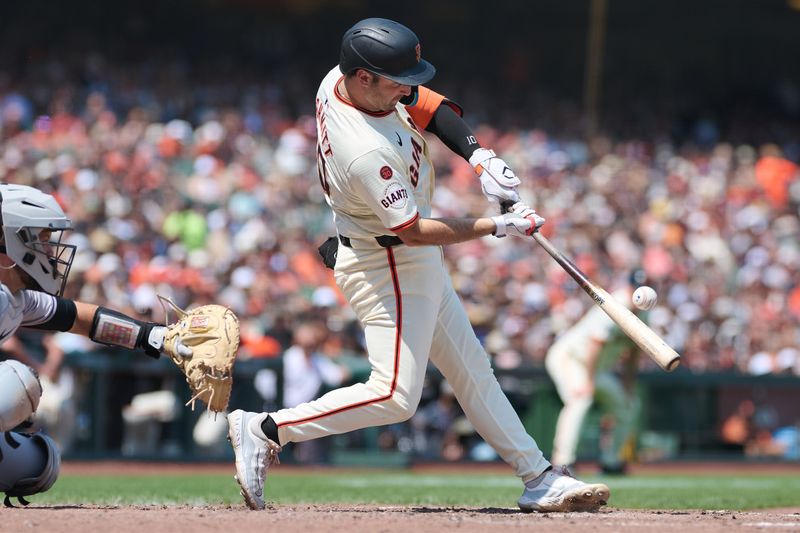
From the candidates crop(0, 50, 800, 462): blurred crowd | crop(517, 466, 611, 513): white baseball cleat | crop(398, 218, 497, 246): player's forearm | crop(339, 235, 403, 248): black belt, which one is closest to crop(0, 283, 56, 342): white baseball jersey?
crop(339, 235, 403, 248): black belt

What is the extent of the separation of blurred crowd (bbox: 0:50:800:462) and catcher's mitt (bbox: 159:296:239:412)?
550cm

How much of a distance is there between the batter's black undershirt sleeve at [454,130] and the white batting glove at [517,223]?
0.44 metres

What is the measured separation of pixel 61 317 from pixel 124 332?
25cm

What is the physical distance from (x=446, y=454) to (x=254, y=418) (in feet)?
21.5

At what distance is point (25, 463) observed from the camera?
4.90 meters

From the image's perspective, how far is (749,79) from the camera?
76.0ft

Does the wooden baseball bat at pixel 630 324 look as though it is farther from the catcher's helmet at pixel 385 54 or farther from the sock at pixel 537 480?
the catcher's helmet at pixel 385 54

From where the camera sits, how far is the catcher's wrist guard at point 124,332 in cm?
485

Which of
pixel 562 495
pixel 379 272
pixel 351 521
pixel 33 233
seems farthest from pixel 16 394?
pixel 562 495

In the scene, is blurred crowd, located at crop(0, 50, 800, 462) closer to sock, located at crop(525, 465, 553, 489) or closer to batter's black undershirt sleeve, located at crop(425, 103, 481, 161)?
batter's black undershirt sleeve, located at crop(425, 103, 481, 161)

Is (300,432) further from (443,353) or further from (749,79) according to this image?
(749,79)

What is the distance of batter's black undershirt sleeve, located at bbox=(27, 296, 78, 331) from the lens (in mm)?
4785

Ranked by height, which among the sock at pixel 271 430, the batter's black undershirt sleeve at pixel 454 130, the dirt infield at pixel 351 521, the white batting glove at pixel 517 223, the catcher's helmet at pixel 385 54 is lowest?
the dirt infield at pixel 351 521

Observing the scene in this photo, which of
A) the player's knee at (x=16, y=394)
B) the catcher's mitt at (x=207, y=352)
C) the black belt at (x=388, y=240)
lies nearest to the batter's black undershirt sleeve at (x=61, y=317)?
the player's knee at (x=16, y=394)
